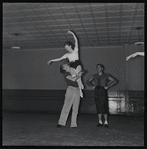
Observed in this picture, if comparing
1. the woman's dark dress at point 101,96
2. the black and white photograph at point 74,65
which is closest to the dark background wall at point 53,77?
the black and white photograph at point 74,65

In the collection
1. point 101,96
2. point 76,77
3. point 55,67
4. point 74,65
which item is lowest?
point 101,96

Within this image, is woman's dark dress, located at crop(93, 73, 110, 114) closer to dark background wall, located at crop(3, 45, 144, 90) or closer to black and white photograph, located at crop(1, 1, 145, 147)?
black and white photograph, located at crop(1, 1, 145, 147)

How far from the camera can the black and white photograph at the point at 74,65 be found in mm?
5145

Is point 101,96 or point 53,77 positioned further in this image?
point 53,77

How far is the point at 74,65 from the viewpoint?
4.45 m

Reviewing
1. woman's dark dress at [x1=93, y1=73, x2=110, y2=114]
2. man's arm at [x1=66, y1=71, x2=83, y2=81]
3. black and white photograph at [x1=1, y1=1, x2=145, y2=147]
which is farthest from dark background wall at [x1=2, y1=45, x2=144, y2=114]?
man's arm at [x1=66, y1=71, x2=83, y2=81]

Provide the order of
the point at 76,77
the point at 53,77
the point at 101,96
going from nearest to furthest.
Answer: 1. the point at 76,77
2. the point at 101,96
3. the point at 53,77

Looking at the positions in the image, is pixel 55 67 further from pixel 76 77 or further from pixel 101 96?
pixel 76 77

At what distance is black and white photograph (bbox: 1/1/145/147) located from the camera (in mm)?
5145

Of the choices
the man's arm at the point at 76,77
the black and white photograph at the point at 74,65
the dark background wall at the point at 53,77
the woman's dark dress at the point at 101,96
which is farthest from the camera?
the dark background wall at the point at 53,77

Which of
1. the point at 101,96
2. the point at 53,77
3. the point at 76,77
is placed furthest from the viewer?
the point at 53,77

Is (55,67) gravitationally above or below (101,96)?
above

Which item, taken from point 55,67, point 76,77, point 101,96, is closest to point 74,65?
point 76,77

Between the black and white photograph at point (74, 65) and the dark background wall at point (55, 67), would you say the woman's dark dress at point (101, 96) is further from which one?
the dark background wall at point (55, 67)
